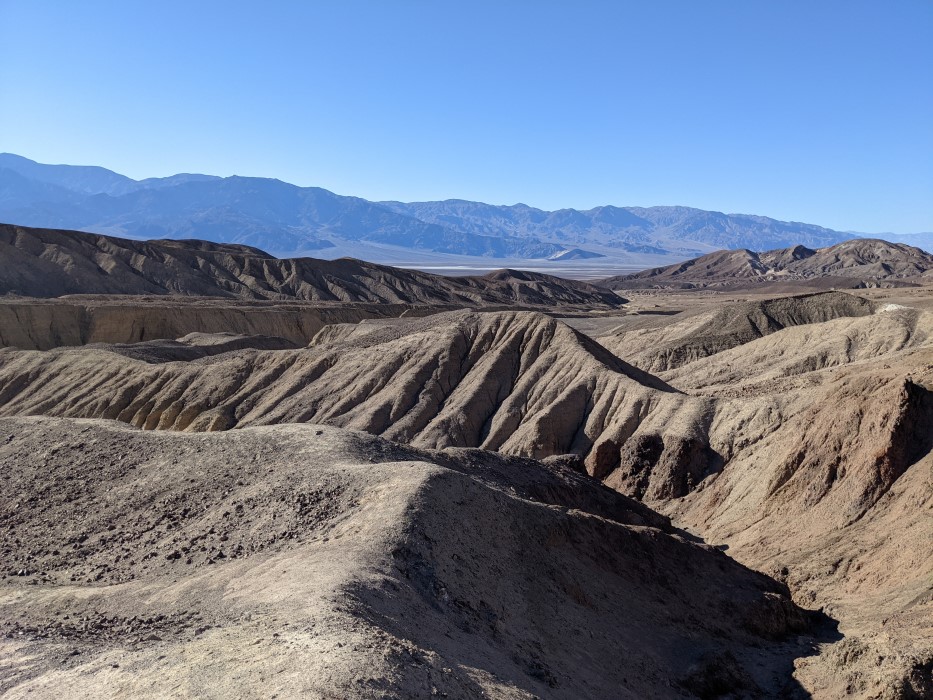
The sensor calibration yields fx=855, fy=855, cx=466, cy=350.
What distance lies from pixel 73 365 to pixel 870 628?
149 ft

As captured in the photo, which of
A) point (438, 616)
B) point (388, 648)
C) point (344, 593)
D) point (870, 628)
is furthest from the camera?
point (870, 628)

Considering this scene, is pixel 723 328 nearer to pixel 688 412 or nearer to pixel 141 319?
pixel 688 412

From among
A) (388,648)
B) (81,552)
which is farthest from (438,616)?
(81,552)

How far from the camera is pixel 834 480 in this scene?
28.6 meters

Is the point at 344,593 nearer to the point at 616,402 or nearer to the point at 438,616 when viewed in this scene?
the point at 438,616

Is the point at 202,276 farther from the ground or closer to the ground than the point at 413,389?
closer to the ground

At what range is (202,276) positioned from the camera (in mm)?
113688

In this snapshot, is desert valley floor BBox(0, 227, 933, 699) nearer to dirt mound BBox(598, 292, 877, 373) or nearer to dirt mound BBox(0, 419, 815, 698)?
dirt mound BBox(0, 419, 815, 698)

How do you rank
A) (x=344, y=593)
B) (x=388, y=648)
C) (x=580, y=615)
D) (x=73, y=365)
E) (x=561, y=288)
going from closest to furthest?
(x=388, y=648), (x=344, y=593), (x=580, y=615), (x=73, y=365), (x=561, y=288)

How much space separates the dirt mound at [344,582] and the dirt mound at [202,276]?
78.1m

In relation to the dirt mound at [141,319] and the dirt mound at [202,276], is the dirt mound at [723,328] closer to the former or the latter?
the dirt mound at [141,319]

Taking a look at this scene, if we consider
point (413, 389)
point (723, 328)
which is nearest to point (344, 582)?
point (413, 389)

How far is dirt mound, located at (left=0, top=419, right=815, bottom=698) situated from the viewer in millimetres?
12461

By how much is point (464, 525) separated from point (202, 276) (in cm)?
10184
